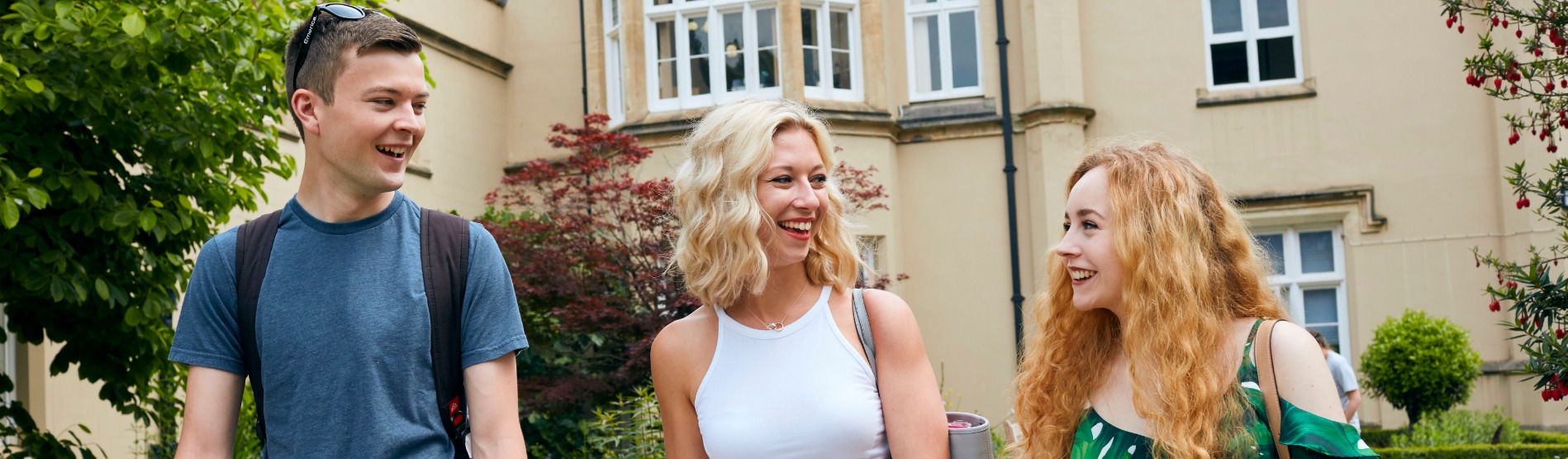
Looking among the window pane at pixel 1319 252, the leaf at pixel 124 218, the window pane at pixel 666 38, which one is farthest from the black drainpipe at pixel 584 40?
the leaf at pixel 124 218

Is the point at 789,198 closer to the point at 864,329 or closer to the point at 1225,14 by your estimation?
the point at 864,329

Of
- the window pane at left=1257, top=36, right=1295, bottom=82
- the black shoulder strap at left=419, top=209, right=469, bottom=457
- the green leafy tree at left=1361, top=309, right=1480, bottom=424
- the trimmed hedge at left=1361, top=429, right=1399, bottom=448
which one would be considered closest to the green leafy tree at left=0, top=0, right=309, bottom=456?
the black shoulder strap at left=419, top=209, right=469, bottom=457

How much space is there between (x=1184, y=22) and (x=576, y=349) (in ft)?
25.7

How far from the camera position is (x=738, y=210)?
3.04 m

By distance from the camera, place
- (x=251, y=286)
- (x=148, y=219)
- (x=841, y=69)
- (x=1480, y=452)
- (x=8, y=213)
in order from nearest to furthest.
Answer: (x=251, y=286), (x=8, y=213), (x=148, y=219), (x=1480, y=452), (x=841, y=69)

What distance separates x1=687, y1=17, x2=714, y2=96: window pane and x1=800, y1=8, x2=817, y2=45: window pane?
110 centimetres

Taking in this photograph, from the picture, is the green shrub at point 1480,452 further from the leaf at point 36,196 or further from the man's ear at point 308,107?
the man's ear at point 308,107

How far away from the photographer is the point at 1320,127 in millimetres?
14344

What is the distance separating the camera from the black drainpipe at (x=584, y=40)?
52.6ft

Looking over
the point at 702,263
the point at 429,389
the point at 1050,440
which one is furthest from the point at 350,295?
the point at 1050,440

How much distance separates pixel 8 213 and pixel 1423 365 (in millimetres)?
11529

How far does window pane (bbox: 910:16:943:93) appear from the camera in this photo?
15.5m

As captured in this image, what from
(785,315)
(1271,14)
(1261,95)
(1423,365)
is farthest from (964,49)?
(785,315)

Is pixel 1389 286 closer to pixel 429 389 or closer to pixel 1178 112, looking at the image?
pixel 1178 112
